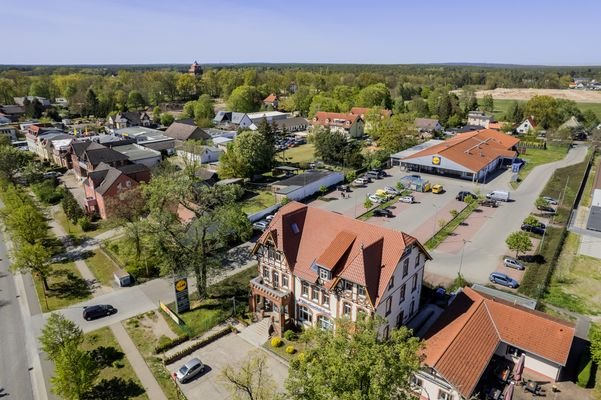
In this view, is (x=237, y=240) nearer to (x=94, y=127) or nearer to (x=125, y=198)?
(x=125, y=198)

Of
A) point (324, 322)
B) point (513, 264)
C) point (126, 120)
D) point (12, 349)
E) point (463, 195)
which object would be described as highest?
point (126, 120)

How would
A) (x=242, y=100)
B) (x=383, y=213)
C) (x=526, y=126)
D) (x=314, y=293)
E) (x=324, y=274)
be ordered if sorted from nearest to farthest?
(x=324, y=274) → (x=314, y=293) → (x=383, y=213) → (x=526, y=126) → (x=242, y=100)

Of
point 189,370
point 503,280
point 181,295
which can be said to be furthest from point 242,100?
point 189,370

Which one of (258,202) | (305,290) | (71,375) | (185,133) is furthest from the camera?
(185,133)

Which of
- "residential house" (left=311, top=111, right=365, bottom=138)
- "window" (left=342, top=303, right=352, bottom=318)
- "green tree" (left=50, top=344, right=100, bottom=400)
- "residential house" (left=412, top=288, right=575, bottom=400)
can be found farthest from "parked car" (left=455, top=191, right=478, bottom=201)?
"green tree" (left=50, top=344, right=100, bottom=400)

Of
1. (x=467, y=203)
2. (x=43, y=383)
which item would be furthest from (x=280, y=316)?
(x=467, y=203)

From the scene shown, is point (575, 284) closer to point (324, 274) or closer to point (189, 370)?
point (324, 274)

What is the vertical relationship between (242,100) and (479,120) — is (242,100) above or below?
above
